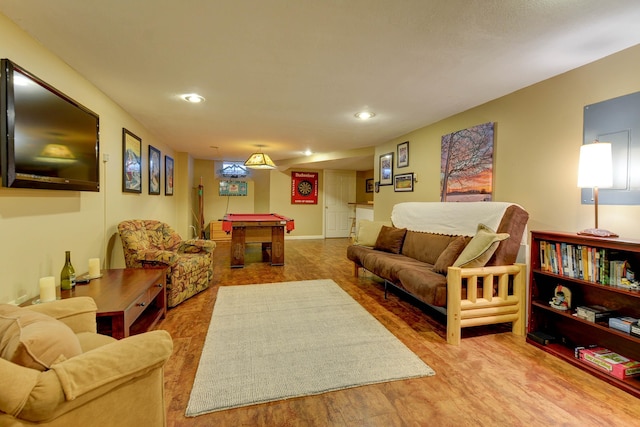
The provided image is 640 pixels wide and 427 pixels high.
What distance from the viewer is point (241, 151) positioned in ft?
20.3

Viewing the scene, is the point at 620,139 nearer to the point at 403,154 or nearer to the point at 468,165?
the point at 468,165

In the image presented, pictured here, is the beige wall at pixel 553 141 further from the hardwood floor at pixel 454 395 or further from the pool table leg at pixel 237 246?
the pool table leg at pixel 237 246

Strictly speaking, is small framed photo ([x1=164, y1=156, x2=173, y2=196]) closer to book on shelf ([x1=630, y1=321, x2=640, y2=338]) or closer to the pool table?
the pool table

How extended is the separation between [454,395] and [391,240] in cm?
226

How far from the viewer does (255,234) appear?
15.8ft

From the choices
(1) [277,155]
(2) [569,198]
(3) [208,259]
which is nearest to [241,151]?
(1) [277,155]

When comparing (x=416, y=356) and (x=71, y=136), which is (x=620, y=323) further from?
(x=71, y=136)

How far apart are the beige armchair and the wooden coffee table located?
2.26 ft

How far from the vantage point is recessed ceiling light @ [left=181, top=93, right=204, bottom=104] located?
2.88 meters

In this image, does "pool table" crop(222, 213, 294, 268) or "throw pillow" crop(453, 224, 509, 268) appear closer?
"throw pillow" crop(453, 224, 509, 268)

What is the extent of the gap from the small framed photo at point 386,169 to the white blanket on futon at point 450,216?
95 cm

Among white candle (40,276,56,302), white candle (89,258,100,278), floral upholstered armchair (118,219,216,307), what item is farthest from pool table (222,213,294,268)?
white candle (40,276,56,302)

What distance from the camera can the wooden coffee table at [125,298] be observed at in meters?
1.72

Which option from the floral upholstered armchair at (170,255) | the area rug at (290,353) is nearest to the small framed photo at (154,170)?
the floral upholstered armchair at (170,255)
